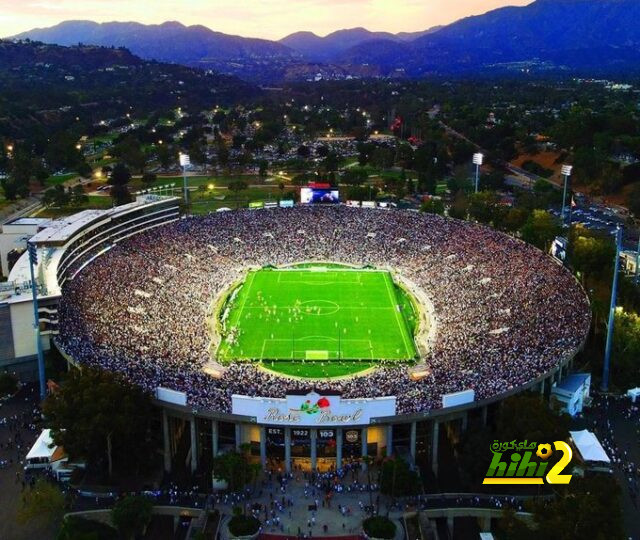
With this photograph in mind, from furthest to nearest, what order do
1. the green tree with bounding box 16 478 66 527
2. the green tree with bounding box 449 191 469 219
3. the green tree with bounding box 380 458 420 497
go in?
the green tree with bounding box 449 191 469 219, the green tree with bounding box 380 458 420 497, the green tree with bounding box 16 478 66 527

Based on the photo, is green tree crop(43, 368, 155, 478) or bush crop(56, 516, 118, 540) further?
green tree crop(43, 368, 155, 478)

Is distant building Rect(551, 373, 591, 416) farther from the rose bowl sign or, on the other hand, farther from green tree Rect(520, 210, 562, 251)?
green tree Rect(520, 210, 562, 251)

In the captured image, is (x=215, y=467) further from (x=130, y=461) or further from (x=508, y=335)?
(x=508, y=335)

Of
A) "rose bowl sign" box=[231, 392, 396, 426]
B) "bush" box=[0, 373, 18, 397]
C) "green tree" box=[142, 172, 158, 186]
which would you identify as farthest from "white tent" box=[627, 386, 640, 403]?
"green tree" box=[142, 172, 158, 186]

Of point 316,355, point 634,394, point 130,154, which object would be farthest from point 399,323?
point 130,154

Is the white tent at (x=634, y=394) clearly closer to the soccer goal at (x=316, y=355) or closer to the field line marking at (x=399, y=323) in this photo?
the field line marking at (x=399, y=323)

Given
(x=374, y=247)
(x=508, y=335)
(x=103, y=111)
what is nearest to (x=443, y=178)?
(x=374, y=247)

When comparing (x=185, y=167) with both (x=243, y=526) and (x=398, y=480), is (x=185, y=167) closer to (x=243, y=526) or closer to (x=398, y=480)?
(x=398, y=480)
